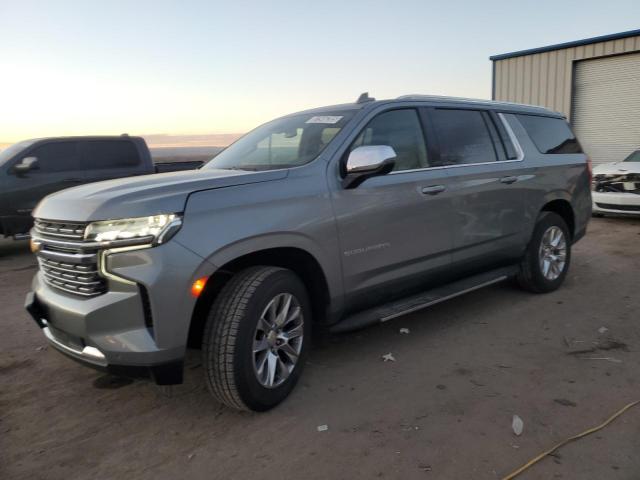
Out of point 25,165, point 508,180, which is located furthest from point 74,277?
point 25,165

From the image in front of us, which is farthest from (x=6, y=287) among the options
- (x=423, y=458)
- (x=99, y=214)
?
(x=423, y=458)

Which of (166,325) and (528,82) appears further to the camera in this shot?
(528,82)

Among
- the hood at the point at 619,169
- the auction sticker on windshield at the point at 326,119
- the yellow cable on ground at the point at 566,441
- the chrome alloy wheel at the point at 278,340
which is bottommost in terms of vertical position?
the hood at the point at 619,169

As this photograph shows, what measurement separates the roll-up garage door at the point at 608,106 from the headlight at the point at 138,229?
15.8 metres

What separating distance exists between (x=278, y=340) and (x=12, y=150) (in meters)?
7.88

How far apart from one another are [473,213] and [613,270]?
3.07 meters

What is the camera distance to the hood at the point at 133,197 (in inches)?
106

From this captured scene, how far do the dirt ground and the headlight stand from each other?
1130 mm

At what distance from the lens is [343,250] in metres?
3.46

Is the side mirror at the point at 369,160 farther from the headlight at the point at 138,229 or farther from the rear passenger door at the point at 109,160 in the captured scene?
the rear passenger door at the point at 109,160

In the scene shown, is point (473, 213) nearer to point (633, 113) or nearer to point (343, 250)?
point (343, 250)

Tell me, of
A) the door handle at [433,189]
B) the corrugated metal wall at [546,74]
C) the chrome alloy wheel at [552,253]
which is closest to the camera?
the door handle at [433,189]

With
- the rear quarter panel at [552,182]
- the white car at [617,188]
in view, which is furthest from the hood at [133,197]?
the white car at [617,188]

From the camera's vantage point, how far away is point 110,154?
9656 mm
